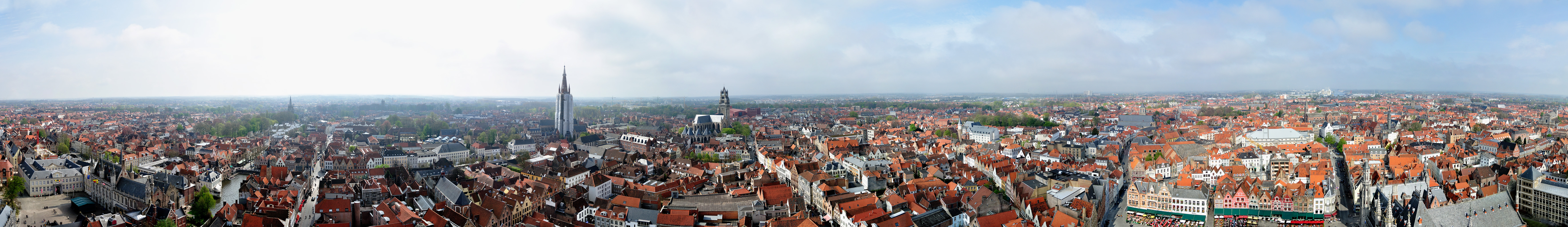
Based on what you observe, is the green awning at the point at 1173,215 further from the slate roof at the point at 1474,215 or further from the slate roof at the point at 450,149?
the slate roof at the point at 450,149

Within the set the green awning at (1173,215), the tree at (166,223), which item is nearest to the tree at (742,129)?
the green awning at (1173,215)

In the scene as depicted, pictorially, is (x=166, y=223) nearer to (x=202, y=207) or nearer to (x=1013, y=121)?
(x=202, y=207)

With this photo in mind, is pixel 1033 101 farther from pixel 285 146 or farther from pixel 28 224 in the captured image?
pixel 28 224

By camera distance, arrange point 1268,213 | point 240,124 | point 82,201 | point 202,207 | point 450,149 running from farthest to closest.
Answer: point 240,124
point 450,149
point 82,201
point 202,207
point 1268,213

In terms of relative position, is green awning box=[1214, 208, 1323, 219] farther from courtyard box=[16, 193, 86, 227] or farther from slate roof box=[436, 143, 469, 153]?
slate roof box=[436, 143, 469, 153]

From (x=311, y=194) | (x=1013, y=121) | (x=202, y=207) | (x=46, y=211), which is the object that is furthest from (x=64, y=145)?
(x=1013, y=121)

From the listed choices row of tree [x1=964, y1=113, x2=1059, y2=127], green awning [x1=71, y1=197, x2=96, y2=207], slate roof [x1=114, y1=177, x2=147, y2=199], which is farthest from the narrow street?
row of tree [x1=964, y1=113, x2=1059, y2=127]

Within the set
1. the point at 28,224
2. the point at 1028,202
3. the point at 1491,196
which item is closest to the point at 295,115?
the point at 28,224
